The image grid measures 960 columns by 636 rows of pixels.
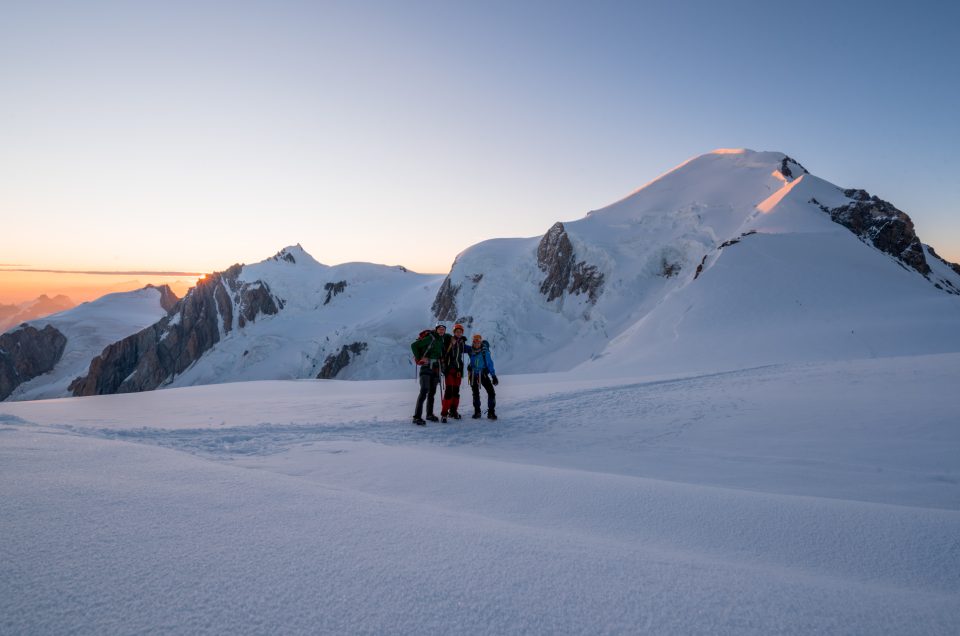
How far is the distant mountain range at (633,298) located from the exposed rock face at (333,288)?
0.88 ft

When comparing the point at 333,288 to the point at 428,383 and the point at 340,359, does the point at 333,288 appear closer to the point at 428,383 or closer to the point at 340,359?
the point at 340,359

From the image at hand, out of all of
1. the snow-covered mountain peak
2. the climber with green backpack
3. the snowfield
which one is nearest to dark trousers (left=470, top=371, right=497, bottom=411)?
the climber with green backpack

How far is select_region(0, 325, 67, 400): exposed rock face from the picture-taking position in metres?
115

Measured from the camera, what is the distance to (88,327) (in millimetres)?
133500

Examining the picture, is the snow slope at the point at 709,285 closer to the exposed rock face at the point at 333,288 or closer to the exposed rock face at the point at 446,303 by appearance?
the exposed rock face at the point at 446,303

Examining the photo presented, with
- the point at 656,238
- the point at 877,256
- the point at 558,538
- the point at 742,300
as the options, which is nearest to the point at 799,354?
the point at 742,300

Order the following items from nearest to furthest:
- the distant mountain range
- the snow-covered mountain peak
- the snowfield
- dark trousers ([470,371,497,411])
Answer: the snowfield < dark trousers ([470,371,497,411]) < the distant mountain range < the snow-covered mountain peak

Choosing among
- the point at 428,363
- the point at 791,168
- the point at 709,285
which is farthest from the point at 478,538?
the point at 791,168

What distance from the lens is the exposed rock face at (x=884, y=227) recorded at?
34.8 m

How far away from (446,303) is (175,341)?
6247 centimetres

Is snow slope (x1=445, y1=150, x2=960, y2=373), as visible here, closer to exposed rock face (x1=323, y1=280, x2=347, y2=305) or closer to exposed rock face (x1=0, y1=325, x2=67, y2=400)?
exposed rock face (x1=323, y1=280, x2=347, y2=305)

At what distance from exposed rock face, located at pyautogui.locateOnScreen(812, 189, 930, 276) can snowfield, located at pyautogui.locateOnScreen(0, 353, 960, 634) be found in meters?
36.6

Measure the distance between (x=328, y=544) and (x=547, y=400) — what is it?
9496mm

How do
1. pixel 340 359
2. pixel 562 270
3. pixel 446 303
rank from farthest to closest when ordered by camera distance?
pixel 446 303 < pixel 340 359 < pixel 562 270
